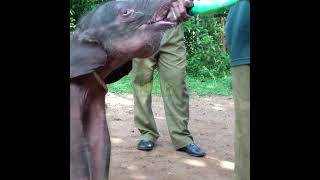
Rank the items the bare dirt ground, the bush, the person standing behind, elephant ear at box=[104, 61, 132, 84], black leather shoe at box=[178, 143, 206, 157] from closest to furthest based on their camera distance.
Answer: elephant ear at box=[104, 61, 132, 84] → the person standing behind → the bare dirt ground → black leather shoe at box=[178, 143, 206, 157] → the bush

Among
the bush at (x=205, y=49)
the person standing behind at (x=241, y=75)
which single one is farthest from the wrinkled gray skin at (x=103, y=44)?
the bush at (x=205, y=49)

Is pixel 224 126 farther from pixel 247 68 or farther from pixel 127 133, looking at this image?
pixel 247 68

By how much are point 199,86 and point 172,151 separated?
5.16 m

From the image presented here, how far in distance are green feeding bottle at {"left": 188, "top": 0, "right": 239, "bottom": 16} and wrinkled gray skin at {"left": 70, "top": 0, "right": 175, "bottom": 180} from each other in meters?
0.13

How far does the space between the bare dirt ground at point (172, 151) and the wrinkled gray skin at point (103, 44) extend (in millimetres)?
1972

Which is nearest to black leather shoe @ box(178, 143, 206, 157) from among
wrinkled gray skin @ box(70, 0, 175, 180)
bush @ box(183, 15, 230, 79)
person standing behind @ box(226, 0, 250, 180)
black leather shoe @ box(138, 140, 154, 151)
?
black leather shoe @ box(138, 140, 154, 151)

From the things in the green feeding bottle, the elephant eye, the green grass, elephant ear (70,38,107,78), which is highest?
the green feeding bottle

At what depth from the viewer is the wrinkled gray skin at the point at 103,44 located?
7.36ft

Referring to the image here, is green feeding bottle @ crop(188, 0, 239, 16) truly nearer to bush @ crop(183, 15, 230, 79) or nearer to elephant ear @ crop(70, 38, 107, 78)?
elephant ear @ crop(70, 38, 107, 78)

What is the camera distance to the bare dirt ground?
4352 millimetres

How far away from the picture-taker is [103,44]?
2.30m

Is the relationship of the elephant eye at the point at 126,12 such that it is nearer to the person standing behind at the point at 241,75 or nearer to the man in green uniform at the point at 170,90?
the person standing behind at the point at 241,75

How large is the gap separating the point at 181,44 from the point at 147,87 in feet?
1.82
